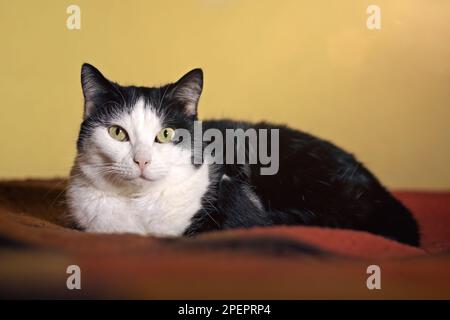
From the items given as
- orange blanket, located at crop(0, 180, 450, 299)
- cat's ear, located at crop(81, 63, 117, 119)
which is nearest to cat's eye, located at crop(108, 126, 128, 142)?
cat's ear, located at crop(81, 63, 117, 119)

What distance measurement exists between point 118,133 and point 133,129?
0.05 meters

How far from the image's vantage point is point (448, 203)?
1.91 metres

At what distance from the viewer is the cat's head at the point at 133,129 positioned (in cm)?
125

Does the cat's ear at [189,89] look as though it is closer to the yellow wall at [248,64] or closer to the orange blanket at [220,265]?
the orange blanket at [220,265]

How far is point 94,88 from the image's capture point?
1.37m

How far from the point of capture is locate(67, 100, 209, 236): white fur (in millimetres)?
1272

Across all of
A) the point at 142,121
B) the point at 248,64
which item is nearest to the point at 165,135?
the point at 142,121

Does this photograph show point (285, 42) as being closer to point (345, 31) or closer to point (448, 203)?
point (345, 31)

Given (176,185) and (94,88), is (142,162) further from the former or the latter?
(94,88)

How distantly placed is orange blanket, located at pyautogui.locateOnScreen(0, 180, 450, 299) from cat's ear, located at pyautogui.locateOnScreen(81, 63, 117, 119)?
1.27ft

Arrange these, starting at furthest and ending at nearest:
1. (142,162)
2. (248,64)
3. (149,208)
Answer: (248,64)
(149,208)
(142,162)

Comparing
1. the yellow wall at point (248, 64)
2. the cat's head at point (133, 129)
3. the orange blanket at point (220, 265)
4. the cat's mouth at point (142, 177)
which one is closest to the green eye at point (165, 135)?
the cat's head at point (133, 129)

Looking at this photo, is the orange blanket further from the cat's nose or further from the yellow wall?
the yellow wall

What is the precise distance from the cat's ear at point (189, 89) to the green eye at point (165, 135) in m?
0.11
